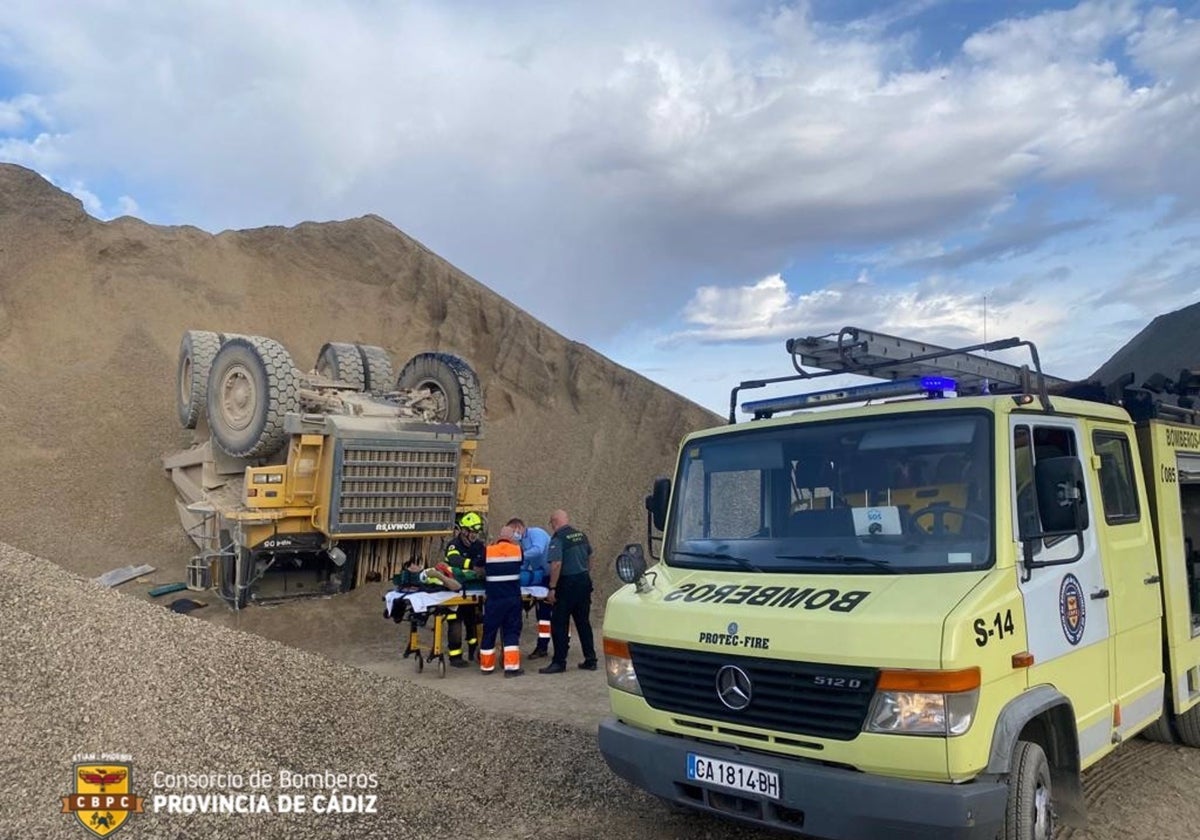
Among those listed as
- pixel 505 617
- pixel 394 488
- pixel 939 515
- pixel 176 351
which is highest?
pixel 176 351

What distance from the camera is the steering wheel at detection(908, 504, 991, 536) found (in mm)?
3934

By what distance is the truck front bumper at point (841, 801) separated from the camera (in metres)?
3.40

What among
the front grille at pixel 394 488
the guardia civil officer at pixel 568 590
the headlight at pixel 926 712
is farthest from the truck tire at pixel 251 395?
the headlight at pixel 926 712

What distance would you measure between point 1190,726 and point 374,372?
10815mm

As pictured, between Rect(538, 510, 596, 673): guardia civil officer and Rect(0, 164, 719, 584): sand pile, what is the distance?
4.94 m

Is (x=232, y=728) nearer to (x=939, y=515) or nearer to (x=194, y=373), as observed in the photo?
(x=939, y=515)

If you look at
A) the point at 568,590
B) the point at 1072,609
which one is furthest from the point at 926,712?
the point at 568,590

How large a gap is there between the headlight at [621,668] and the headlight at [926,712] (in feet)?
4.04

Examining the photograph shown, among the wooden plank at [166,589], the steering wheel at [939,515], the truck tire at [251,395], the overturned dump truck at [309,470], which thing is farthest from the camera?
the wooden plank at [166,589]

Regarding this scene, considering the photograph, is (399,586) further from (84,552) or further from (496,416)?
(496,416)

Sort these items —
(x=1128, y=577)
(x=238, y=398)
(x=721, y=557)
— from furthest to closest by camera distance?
(x=238, y=398) < (x=1128, y=577) < (x=721, y=557)

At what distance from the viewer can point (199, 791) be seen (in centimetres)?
447

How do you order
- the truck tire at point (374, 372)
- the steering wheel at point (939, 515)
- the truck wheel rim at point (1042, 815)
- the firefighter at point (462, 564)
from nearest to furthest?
the truck wheel rim at point (1042, 815) < the steering wheel at point (939, 515) < the firefighter at point (462, 564) < the truck tire at point (374, 372)

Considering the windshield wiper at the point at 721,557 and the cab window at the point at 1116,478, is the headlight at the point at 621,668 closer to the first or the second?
the windshield wiper at the point at 721,557
